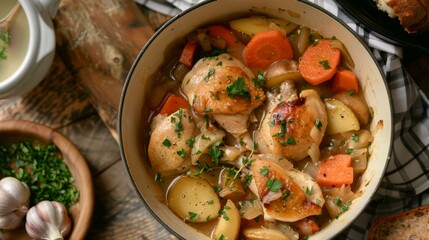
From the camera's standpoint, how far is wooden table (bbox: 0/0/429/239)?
3730 millimetres

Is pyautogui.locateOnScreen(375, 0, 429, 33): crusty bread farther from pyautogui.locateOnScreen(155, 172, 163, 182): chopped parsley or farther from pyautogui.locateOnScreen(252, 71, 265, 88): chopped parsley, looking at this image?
pyautogui.locateOnScreen(155, 172, 163, 182): chopped parsley

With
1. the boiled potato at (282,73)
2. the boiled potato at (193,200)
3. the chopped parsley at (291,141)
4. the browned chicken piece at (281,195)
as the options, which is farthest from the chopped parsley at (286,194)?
the boiled potato at (282,73)

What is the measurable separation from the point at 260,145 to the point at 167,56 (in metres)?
0.68

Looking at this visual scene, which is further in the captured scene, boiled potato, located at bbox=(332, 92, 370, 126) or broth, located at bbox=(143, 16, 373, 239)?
boiled potato, located at bbox=(332, 92, 370, 126)

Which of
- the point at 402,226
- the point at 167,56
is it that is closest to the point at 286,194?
the point at 402,226

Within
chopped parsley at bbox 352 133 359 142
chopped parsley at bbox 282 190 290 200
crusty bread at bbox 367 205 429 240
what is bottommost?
crusty bread at bbox 367 205 429 240

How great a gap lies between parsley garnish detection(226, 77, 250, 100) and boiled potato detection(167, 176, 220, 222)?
46 cm

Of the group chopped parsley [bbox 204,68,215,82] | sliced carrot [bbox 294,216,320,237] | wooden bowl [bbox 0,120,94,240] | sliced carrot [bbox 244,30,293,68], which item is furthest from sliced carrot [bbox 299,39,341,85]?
wooden bowl [bbox 0,120,94,240]

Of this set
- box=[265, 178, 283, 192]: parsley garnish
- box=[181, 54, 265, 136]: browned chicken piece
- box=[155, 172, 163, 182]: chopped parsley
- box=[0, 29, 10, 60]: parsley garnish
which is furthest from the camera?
box=[0, 29, 10, 60]: parsley garnish

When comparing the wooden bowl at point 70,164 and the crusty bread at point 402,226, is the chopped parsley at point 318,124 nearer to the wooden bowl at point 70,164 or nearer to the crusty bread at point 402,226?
the crusty bread at point 402,226

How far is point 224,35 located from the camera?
349 cm

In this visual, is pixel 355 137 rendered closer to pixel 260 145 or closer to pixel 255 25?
pixel 260 145

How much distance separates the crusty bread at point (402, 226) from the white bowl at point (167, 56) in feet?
1.39

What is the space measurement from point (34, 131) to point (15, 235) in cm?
59
